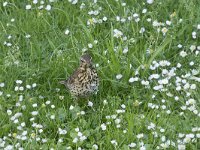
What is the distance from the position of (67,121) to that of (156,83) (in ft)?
3.21

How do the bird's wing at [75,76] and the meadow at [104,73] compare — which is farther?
the bird's wing at [75,76]

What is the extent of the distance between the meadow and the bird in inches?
5.3

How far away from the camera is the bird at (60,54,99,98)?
18.5ft

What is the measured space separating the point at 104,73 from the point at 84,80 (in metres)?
0.44

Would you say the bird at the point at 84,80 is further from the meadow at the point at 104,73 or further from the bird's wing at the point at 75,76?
the meadow at the point at 104,73

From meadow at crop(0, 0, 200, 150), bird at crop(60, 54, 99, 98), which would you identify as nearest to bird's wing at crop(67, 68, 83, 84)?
bird at crop(60, 54, 99, 98)

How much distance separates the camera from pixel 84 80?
5707 millimetres

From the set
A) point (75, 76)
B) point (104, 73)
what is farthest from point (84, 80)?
point (104, 73)

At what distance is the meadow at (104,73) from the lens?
17.6 ft

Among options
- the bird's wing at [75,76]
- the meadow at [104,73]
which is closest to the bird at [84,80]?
the bird's wing at [75,76]

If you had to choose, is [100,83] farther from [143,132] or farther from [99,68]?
[143,132]

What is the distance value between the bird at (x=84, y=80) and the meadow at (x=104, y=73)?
0.44ft

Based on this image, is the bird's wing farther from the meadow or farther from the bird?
the meadow

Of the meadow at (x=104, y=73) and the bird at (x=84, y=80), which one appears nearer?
the meadow at (x=104, y=73)
